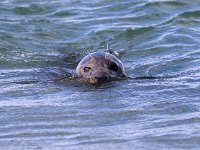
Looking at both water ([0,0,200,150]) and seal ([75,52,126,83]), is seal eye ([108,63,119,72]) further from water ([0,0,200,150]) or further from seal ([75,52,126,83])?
water ([0,0,200,150])

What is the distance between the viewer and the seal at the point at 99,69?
820 cm

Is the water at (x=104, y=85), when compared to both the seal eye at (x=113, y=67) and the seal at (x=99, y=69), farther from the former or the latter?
the seal eye at (x=113, y=67)

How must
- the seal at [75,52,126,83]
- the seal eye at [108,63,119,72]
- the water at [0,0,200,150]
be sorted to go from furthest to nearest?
the seal eye at [108,63,119,72] < the seal at [75,52,126,83] < the water at [0,0,200,150]

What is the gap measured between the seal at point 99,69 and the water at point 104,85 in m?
0.16

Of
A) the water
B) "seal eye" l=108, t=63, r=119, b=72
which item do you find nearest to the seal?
"seal eye" l=108, t=63, r=119, b=72

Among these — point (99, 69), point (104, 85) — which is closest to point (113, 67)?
point (99, 69)

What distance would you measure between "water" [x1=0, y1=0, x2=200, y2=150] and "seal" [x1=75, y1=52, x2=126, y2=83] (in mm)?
156

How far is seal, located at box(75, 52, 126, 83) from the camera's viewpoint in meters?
8.20

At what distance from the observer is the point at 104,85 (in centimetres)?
806

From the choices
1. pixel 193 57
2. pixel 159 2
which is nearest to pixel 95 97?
pixel 193 57

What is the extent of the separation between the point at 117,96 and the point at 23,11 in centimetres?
699

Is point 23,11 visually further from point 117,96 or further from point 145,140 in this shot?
point 145,140

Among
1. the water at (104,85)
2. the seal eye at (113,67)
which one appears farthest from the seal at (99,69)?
the water at (104,85)

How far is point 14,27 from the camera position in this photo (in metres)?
12.8
